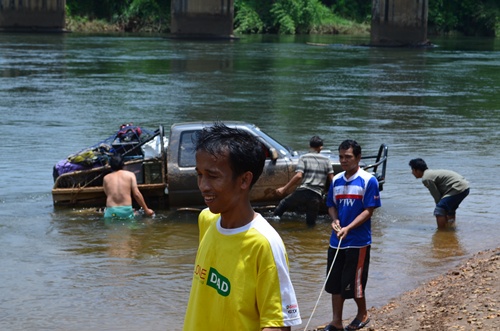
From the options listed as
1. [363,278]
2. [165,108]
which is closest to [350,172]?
[363,278]

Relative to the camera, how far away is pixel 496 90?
34.2 metres

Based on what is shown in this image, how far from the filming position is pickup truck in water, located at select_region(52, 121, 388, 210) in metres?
12.7

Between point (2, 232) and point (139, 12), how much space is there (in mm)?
67920

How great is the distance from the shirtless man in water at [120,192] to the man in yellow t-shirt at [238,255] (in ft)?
28.7

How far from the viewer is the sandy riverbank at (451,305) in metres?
7.27

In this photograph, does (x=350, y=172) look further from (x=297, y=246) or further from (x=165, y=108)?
(x=165, y=108)

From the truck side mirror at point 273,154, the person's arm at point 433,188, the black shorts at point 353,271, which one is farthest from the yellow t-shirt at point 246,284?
A: the truck side mirror at point 273,154

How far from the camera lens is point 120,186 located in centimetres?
1251

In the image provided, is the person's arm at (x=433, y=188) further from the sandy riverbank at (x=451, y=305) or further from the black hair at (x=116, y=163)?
the black hair at (x=116, y=163)

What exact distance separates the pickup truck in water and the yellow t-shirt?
8.67 meters

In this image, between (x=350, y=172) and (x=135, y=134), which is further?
(x=135, y=134)

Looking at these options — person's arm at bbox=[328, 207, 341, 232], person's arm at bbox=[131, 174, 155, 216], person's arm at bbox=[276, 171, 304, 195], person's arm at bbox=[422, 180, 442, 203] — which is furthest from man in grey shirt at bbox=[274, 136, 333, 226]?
person's arm at bbox=[328, 207, 341, 232]

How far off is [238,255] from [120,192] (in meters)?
8.96

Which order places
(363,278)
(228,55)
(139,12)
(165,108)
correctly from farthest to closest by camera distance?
(139,12) < (228,55) < (165,108) < (363,278)
